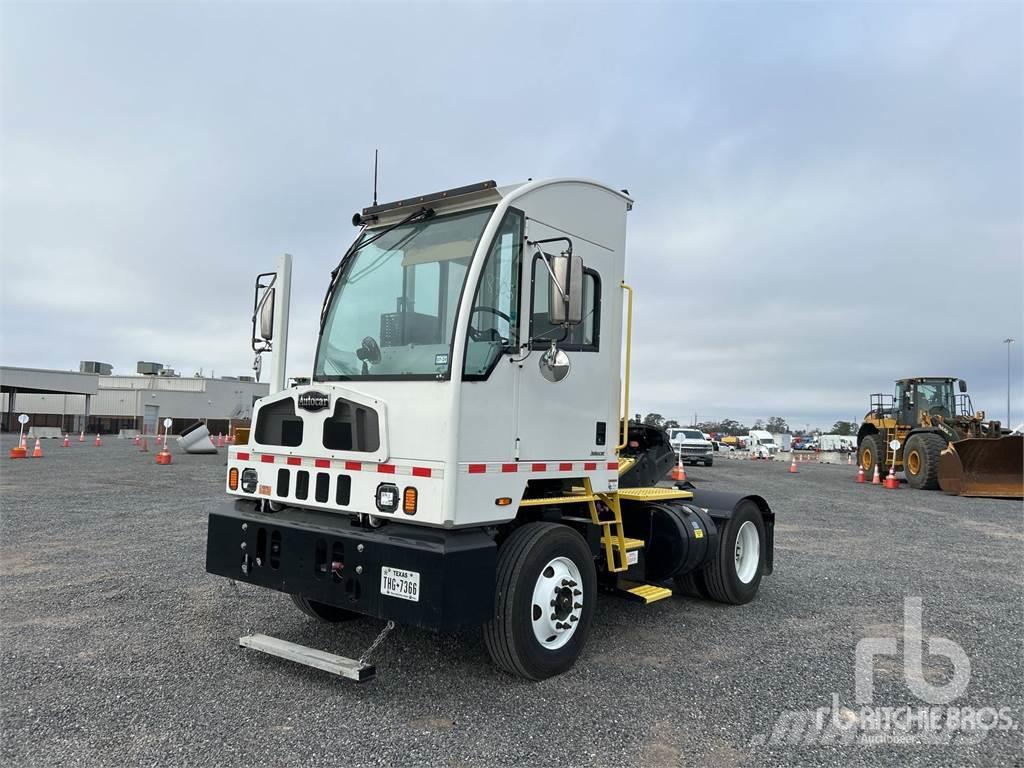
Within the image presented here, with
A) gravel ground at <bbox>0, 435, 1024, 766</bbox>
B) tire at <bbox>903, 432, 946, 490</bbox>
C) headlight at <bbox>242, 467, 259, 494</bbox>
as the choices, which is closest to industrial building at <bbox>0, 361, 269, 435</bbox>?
tire at <bbox>903, 432, 946, 490</bbox>

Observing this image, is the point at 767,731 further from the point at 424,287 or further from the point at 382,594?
the point at 424,287

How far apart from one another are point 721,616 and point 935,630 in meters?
1.64

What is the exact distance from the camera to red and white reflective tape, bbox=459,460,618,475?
3.94m

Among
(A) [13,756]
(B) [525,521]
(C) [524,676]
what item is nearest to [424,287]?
(B) [525,521]

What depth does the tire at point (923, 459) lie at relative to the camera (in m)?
17.5

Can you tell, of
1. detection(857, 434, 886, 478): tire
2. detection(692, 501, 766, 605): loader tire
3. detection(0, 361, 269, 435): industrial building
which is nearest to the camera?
detection(692, 501, 766, 605): loader tire

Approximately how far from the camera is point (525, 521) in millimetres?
4590

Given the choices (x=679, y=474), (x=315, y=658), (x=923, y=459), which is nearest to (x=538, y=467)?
(x=315, y=658)

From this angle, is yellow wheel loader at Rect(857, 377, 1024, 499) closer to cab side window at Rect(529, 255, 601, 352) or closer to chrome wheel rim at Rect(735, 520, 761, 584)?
chrome wheel rim at Rect(735, 520, 761, 584)

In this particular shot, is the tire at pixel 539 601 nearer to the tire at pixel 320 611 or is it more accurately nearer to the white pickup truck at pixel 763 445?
the tire at pixel 320 611

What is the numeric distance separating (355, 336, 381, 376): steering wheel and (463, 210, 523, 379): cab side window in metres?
0.75

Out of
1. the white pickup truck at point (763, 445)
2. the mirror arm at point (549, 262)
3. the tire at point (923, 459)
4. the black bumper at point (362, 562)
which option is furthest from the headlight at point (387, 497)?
the white pickup truck at point (763, 445)

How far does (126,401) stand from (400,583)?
67.6 m

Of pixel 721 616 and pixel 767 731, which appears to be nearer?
pixel 767 731
